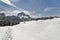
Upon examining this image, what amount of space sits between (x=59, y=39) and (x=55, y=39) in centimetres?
55

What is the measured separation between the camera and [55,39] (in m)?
15.9

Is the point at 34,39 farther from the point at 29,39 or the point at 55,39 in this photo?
the point at 55,39

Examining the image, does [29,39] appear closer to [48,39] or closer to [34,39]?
[34,39]

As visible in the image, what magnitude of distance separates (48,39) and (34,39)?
1.68m

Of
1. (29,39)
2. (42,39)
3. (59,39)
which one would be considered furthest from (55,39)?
(29,39)

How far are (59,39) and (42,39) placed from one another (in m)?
1.96

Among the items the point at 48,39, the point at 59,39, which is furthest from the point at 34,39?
the point at 59,39

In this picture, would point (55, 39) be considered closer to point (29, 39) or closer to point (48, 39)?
point (48, 39)

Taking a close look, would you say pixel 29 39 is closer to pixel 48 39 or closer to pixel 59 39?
pixel 48 39

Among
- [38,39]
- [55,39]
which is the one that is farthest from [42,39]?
[55,39]

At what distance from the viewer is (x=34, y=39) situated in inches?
626

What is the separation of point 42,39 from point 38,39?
475mm

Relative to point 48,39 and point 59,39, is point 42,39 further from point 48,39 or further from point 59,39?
point 59,39

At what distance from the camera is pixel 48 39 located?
52.7 ft
